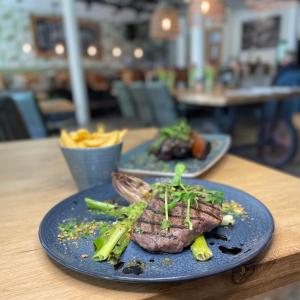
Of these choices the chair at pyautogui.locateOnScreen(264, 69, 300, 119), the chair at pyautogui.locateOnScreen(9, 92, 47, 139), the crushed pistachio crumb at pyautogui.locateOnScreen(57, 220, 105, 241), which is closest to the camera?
the crushed pistachio crumb at pyautogui.locateOnScreen(57, 220, 105, 241)

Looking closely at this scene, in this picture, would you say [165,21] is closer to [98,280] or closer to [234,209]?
[234,209]

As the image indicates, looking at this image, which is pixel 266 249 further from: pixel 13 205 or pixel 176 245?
pixel 13 205

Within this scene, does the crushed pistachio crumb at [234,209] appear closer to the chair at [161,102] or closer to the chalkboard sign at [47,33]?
the chair at [161,102]

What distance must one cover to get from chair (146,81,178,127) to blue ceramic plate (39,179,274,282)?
2.45 m

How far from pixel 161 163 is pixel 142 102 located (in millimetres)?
2621

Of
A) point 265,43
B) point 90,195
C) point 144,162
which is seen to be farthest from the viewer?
point 265,43

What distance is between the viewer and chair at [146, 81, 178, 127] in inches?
117

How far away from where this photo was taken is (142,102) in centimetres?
345

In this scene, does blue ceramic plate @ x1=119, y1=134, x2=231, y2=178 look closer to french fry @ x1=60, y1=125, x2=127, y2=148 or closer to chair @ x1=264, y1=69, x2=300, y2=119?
french fry @ x1=60, y1=125, x2=127, y2=148

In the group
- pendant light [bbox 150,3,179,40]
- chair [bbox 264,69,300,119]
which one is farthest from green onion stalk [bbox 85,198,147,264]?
pendant light [bbox 150,3,179,40]

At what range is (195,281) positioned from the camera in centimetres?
43

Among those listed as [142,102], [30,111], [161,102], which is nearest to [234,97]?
[161,102]

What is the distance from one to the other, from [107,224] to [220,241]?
7.5 inches

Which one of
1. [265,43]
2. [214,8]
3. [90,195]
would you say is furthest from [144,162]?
[265,43]
